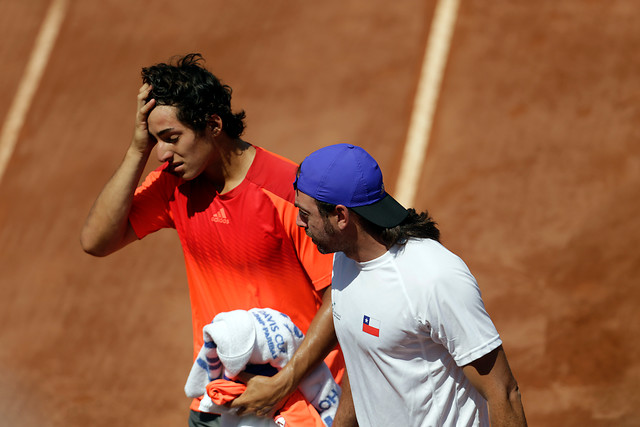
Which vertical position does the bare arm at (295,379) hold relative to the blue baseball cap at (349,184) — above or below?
below

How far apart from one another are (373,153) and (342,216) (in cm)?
386

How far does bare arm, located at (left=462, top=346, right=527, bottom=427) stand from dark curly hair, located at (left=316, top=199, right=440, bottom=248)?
48 centimetres

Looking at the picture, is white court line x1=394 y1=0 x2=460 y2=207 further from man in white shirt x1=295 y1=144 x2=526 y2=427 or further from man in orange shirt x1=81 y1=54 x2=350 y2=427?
man in white shirt x1=295 y1=144 x2=526 y2=427

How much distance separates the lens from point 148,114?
331 cm

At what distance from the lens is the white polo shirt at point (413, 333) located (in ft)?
8.20

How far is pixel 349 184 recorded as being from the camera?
269cm

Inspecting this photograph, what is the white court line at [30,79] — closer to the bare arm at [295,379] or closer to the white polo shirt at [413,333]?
the bare arm at [295,379]

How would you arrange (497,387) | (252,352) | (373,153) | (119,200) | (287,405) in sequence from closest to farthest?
(497,387) → (252,352) → (287,405) → (119,200) → (373,153)

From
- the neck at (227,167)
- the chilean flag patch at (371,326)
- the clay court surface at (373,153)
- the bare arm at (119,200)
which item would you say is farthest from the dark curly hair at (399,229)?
the clay court surface at (373,153)

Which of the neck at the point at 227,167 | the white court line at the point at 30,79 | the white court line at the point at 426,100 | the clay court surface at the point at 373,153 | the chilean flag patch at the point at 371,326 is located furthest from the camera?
the white court line at the point at 30,79

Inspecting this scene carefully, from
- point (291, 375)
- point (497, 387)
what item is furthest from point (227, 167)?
point (497, 387)

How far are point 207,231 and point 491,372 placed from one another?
55.0 inches

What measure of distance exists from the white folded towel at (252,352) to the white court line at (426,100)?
3035 millimetres

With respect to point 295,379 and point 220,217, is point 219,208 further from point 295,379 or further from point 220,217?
point 295,379
